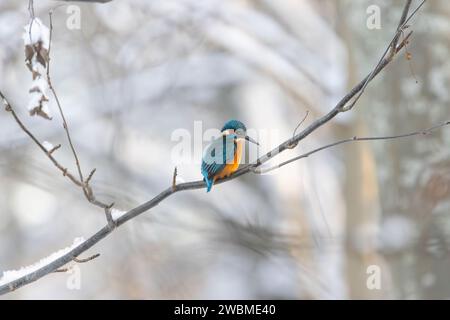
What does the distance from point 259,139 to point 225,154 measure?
3.63 meters

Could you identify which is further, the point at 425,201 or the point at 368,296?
the point at 368,296

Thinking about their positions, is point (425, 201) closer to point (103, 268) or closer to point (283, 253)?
point (283, 253)

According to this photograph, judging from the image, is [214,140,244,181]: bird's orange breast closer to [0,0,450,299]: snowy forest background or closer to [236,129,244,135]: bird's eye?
[236,129,244,135]: bird's eye

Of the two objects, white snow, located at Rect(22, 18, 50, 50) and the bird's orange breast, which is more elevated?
white snow, located at Rect(22, 18, 50, 50)

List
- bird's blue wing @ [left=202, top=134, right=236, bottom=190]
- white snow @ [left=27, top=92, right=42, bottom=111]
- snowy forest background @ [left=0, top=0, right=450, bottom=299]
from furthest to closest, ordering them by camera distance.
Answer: snowy forest background @ [left=0, top=0, right=450, bottom=299] → bird's blue wing @ [left=202, top=134, right=236, bottom=190] → white snow @ [left=27, top=92, right=42, bottom=111]

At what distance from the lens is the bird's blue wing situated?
2.55 metres

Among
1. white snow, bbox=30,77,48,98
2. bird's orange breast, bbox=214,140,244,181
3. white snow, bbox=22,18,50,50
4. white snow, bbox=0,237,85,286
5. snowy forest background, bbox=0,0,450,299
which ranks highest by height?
snowy forest background, bbox=0,0,450,299

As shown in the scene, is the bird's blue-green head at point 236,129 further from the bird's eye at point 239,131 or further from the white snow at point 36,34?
the white snow at point 36,34

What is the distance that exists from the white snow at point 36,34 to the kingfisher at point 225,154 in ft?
2.62

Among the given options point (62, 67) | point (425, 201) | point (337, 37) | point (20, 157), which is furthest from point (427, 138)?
point (62, 67)

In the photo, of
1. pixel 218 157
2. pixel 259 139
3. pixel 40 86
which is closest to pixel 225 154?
pixel 218 157

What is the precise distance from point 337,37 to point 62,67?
10.4 ft

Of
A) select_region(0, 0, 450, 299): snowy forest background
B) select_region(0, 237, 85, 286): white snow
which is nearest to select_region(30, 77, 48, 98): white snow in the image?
select_region(0, 237, 85, 286): white snow

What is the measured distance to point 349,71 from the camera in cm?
570
